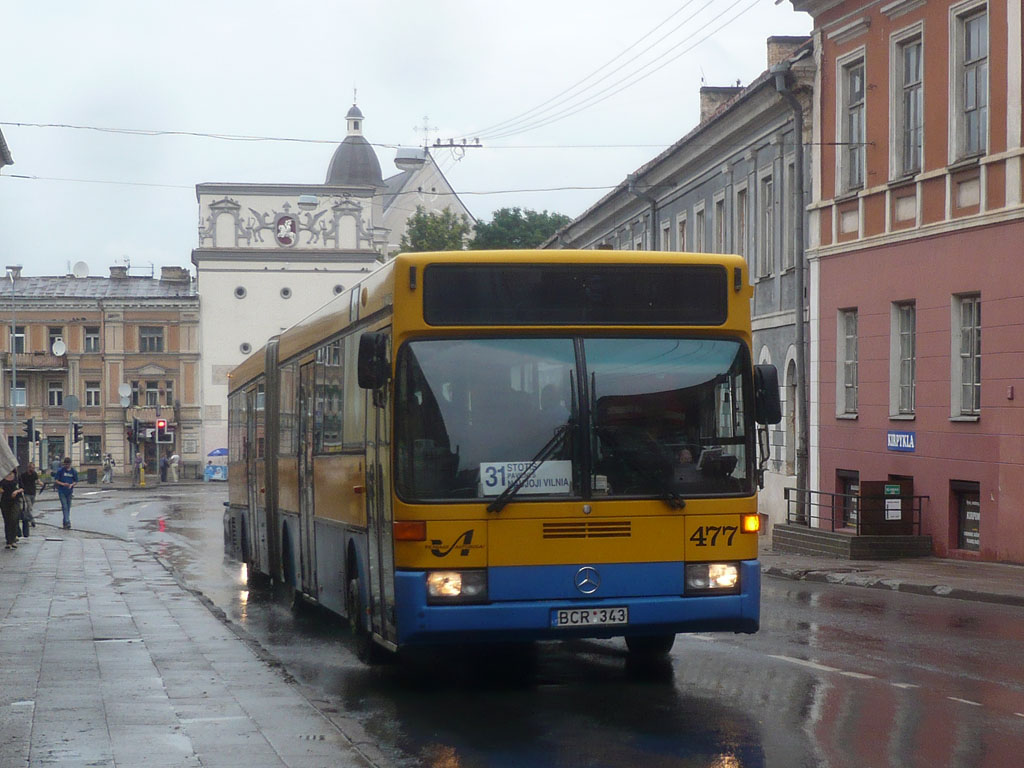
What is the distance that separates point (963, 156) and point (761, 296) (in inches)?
400

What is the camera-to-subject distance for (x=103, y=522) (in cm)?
4503

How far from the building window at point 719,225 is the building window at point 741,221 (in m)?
1.54

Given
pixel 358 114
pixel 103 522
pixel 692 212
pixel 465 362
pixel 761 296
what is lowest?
pixel 103 522

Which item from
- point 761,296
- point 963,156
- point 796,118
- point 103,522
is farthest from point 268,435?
point 103,522

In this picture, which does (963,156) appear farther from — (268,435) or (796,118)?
(268,435)

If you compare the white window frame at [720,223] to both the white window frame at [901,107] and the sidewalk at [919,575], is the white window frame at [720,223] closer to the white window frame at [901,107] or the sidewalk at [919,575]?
the white window frame at [901,107]

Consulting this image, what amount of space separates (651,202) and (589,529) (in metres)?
35.4

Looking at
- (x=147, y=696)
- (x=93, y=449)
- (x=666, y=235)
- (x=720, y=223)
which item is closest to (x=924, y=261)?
(x=720, y=223)

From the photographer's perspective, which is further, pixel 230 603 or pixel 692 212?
pixel 692 212

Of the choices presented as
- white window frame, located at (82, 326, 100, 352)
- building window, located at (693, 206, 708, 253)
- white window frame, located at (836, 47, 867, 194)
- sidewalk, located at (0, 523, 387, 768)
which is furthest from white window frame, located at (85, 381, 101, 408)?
sidewalk, located at (0, 523, 387, 768)

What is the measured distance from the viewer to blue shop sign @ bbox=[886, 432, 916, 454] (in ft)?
84.7

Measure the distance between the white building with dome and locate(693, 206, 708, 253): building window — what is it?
64752 millimetres

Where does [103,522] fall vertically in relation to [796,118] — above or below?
below

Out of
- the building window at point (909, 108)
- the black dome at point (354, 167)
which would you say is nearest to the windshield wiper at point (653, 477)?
the building window at point (909, 108)
